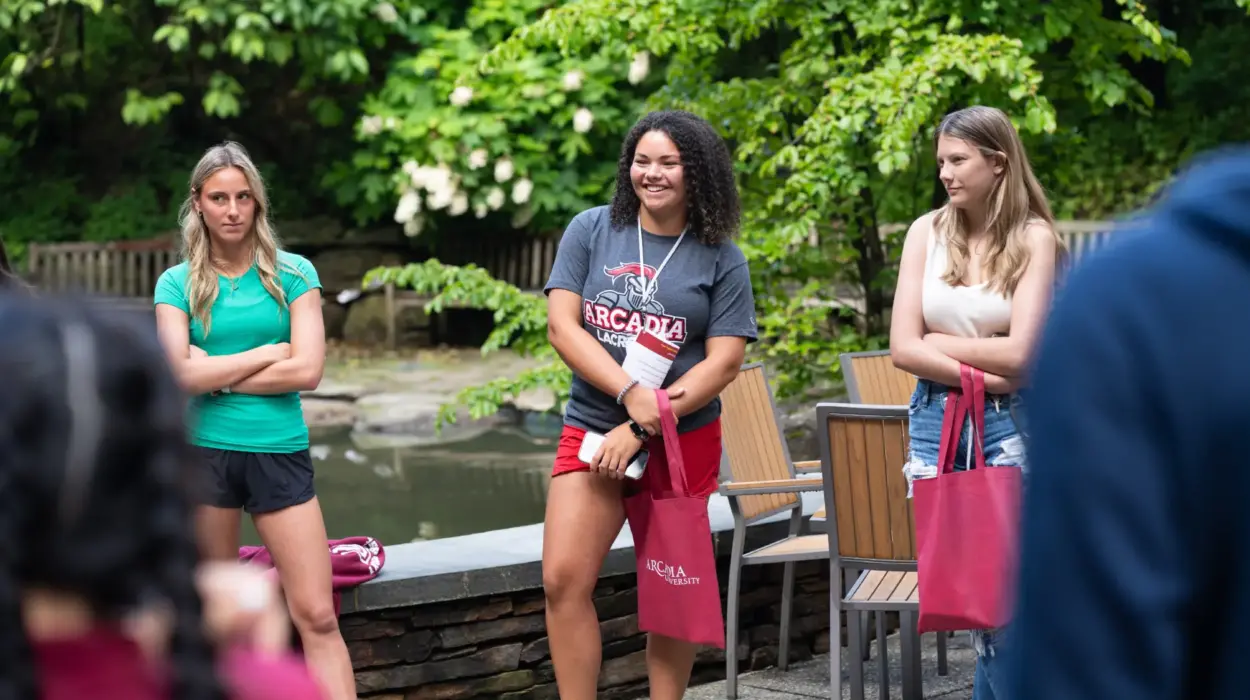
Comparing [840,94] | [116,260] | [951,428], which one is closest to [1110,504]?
[951,428]

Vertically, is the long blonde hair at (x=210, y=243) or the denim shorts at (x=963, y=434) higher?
the long blonde hair at (x=210, y=243)

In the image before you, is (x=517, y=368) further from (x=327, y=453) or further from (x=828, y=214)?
(x=828, y=214)

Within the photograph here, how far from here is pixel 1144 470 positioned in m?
0.97

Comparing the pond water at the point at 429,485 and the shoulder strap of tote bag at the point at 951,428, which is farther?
the pond water at the point at 429,485

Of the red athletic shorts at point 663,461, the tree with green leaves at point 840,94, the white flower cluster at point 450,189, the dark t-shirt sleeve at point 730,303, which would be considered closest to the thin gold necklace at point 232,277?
→ the red athletic shorts at point 663,461

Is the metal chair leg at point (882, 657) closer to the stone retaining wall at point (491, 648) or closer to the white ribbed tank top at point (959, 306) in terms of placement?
the stone retaining wall at point (491, 648)

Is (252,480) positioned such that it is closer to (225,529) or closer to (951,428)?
(225,529)

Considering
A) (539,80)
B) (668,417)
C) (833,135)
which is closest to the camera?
(668,417)

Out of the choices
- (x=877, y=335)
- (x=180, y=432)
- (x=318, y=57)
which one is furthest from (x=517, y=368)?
(x=180, y=432)

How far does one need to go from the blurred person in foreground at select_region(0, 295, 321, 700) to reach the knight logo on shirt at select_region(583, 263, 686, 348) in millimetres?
2927

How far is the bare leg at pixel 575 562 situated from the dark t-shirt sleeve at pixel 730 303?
1.62 ft

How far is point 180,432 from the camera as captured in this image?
3.51 feet

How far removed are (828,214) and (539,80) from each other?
9.01 meters

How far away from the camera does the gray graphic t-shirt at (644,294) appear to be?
4.02 metres
